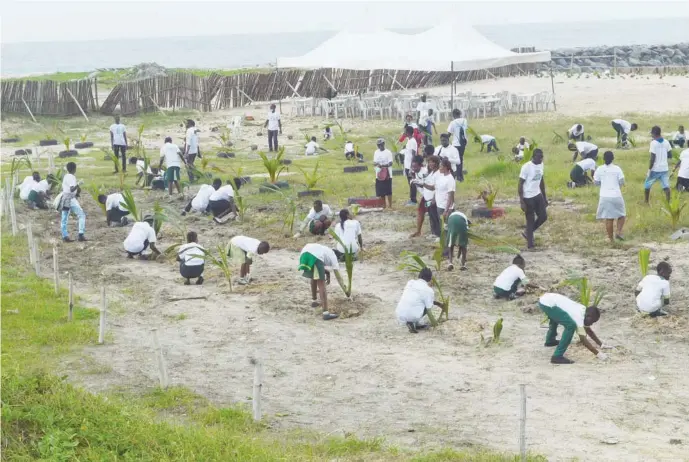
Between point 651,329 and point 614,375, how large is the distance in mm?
1499

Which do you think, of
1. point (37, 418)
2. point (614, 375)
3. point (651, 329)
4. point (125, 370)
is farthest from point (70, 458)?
point (651, 329)

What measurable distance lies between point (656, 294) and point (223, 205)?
817 cm

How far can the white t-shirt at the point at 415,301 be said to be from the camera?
432 inches

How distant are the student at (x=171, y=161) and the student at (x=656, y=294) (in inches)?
410

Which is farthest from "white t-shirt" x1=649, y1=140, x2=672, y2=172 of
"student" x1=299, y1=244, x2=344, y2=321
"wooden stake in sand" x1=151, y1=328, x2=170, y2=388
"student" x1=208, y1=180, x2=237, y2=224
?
"wooden stake in sand" x1=151, y1=328, x2=170, y2=388

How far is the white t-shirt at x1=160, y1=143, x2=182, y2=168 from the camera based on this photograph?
19.0m

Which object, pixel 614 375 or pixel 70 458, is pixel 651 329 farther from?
pixel 70 458

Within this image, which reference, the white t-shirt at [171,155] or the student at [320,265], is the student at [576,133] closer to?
the white t-shirt at [171,155]

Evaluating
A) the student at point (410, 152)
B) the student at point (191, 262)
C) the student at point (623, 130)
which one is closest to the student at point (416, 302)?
the student at point (191, 262)

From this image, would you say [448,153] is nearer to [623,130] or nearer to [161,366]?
[623,130]

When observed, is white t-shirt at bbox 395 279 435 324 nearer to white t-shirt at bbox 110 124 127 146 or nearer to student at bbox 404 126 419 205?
student at bbox 404 126 419 205

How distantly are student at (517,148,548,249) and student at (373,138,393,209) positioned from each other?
129 inches

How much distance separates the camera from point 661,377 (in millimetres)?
9289

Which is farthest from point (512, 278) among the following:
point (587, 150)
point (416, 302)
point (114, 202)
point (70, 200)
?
point (587, 150)
